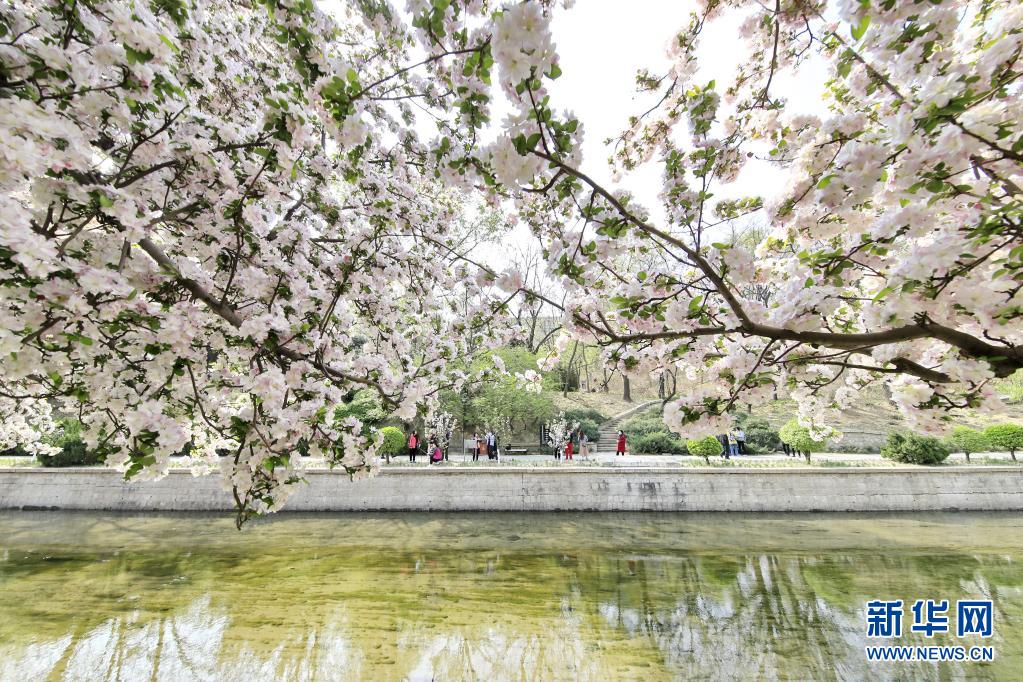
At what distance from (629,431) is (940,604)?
14466 mm

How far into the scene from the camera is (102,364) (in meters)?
3.41

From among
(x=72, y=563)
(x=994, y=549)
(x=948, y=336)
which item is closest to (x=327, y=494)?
Result: (x=72, y=563)

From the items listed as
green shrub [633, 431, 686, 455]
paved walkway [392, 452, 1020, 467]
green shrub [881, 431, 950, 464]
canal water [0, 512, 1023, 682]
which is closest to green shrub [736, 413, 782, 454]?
paved walkway [392, 452, 1020, 467]

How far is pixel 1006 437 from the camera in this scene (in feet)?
41.7

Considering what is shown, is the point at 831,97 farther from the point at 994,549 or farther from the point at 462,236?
the point at 462,236

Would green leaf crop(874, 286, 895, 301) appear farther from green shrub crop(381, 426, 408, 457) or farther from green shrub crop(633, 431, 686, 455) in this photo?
green shrub crop(633, 431, 686, 455)

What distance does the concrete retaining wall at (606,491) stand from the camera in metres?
11.0

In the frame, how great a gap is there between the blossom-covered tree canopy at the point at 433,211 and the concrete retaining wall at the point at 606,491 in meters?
6.98

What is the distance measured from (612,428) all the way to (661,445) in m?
5.60

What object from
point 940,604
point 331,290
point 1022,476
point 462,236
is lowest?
point 940,604

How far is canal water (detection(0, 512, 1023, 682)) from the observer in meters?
4.36

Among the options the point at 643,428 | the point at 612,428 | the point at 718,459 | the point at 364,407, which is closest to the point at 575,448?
the point at 643,428

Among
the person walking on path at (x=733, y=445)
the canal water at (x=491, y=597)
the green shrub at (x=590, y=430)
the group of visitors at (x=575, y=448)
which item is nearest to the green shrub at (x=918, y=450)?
the canal water at (x=491, y=597)

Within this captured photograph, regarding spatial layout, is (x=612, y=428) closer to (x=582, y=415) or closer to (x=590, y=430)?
(x=582, y=415)
